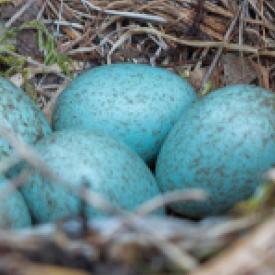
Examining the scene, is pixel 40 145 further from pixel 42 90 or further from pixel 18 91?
pixel 42 90

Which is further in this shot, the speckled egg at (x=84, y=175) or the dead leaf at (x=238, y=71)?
the dead leaf at (x=238, y=71)

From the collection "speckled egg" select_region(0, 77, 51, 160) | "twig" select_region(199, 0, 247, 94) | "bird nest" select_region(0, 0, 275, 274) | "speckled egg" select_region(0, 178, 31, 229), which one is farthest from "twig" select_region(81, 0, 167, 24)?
"speckled egg" select_region(0, 178, 31, 229)

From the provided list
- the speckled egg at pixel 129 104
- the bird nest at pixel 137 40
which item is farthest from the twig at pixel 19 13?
the speckled egg at pixel 129 104

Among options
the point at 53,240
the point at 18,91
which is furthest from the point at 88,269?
the point at 18,91

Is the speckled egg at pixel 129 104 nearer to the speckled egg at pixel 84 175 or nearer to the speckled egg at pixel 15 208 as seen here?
the speckled egg at pixel 84 175

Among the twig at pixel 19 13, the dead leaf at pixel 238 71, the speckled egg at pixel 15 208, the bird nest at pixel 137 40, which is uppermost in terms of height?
the twig at pixel 19 13

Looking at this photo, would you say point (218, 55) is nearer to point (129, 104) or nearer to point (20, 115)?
point (129, 104)

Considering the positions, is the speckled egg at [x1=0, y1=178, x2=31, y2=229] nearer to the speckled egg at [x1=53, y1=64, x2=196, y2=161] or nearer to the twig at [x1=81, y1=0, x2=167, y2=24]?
the speckled egg at [x1=53, y1=64, x2=196, y2=161]
